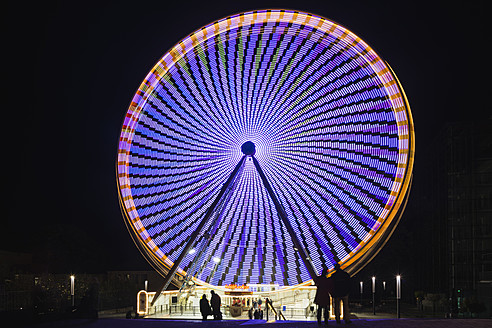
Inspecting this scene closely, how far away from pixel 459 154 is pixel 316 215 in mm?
22838

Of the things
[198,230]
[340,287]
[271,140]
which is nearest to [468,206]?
[271,140]

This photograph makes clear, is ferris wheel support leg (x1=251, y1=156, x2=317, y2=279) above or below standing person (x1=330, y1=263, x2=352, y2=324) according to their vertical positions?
above

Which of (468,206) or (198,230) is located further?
(468,206)

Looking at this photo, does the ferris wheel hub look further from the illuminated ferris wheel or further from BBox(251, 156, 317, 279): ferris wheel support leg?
BBox(251, 156, 317, 279): ferris wheel support leg

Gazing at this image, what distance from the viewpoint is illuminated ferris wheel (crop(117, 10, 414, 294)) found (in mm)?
18234

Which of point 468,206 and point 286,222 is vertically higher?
point 468,206

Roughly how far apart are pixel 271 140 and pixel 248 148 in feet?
2.58

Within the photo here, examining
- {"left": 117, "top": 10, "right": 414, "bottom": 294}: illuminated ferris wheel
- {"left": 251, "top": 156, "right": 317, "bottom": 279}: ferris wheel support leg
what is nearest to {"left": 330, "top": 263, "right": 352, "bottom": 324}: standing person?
{"left": 117, "top": 10, "right": 414, "bottom": 294}: illuminated ferris wheel

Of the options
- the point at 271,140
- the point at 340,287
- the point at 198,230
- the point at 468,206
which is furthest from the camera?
the point at 468,206

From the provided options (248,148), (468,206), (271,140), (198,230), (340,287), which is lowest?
(340,287)

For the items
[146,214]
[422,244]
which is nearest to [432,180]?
[422,244]

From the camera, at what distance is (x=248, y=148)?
64.9 feet

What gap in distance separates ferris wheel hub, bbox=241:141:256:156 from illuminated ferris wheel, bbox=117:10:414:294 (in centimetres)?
4

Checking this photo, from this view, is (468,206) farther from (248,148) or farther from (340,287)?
(340,287)
